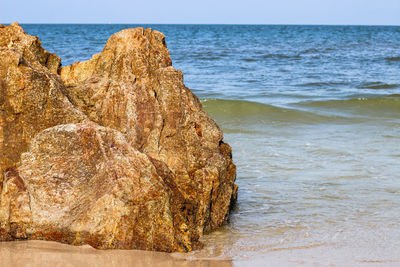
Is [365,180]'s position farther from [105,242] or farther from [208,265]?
[105,242]

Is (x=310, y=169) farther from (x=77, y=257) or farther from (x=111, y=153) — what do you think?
(x=77, y=257)

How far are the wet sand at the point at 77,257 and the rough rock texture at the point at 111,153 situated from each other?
7 cm

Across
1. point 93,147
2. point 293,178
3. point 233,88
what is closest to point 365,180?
point 293,178

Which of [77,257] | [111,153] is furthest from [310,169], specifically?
[77,257]

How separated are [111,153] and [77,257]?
0.86 metres

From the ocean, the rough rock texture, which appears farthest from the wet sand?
the ocean

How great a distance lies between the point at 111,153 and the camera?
4.09 metres

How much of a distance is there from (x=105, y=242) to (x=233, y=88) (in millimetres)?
13479

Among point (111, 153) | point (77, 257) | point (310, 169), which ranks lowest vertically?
point (310, 169)

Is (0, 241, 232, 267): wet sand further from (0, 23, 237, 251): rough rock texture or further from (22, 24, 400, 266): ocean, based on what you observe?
(22, 24, 400, 266): ocean

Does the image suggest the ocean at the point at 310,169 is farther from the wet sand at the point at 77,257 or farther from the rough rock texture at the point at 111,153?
the rough rock texture at the point at 111,153

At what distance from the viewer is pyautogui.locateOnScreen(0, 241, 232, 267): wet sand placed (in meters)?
3.71

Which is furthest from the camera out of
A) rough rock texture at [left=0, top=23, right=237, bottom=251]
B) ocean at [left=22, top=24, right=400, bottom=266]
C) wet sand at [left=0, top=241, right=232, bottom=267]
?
ocean at [left=22, top=24, right=400, bottom=266]

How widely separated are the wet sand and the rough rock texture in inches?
2.8
